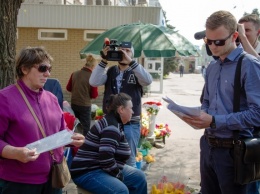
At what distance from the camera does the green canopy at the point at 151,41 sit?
6.13 metres

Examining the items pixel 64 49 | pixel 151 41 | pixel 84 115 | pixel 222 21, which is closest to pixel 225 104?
pixel 222 21

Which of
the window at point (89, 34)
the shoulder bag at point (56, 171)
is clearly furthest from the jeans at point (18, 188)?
the window at point (89, 34)

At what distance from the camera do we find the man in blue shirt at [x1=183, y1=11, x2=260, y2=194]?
254cm

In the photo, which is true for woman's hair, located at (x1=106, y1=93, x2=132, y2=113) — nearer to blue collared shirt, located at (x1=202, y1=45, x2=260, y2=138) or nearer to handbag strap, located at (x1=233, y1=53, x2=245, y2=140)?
blue collared shirt, located at (x1=202, y1=45, x2=260, y2=138)

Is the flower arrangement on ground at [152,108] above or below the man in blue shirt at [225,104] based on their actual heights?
below

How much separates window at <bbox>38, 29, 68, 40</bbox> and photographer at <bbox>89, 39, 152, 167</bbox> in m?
9.54

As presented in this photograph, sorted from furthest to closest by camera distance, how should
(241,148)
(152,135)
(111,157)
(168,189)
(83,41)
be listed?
(83,41) → (152,135) → (168,189) → (111,157) → (241,148)

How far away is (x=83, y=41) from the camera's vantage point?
553 inches

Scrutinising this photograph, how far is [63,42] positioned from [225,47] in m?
12.0

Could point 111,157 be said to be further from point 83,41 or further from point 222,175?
point 83,41

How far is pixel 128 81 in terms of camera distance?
4.78 meters

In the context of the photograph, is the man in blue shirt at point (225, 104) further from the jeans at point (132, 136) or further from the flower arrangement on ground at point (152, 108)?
the flower arrangement on ground at point (152, 108)

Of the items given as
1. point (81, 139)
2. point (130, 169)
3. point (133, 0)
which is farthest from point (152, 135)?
point (133, 0)

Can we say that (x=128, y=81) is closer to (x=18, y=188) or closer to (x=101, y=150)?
(x=101, y=150)
